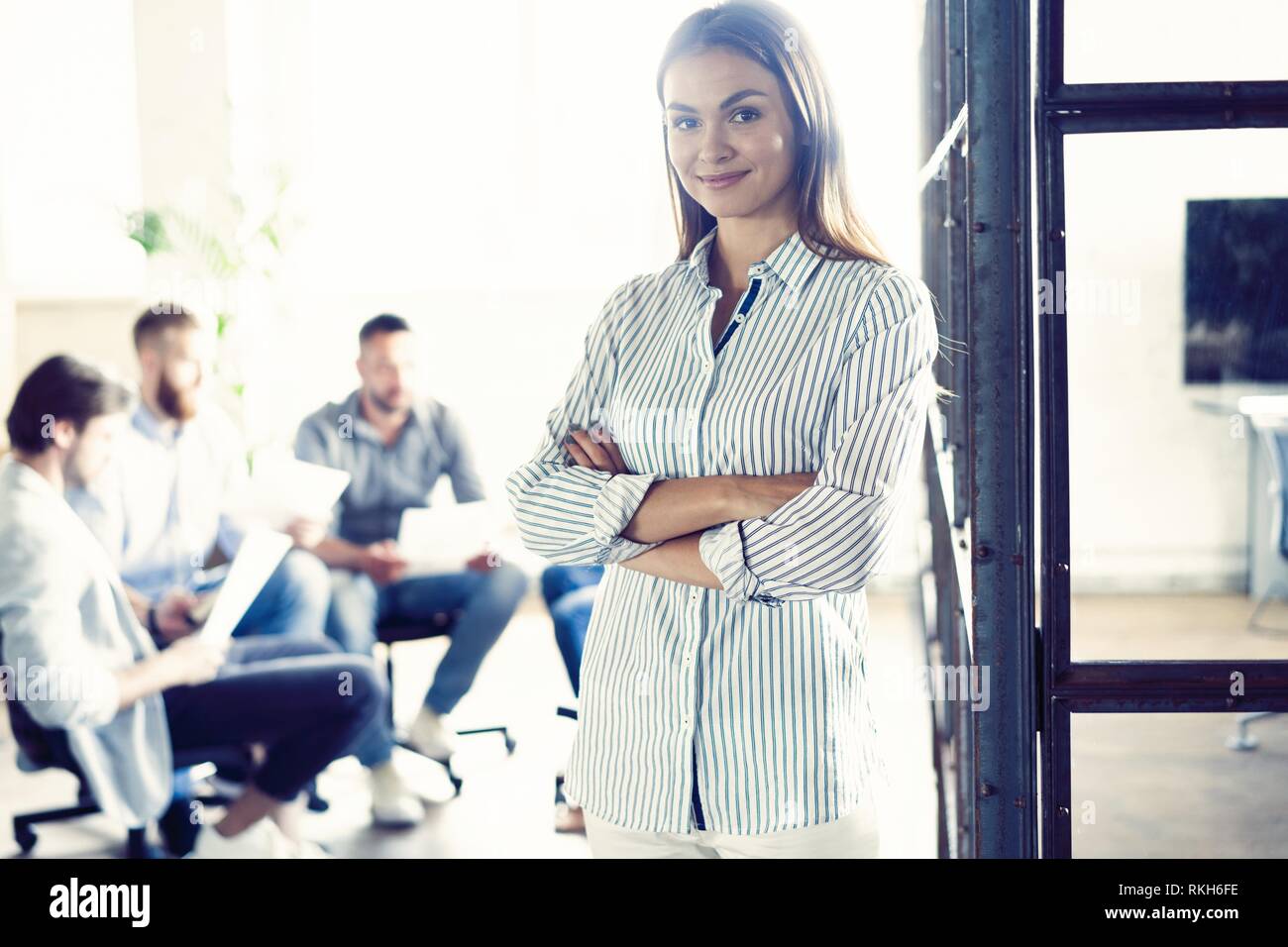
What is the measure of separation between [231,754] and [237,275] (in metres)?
2.85

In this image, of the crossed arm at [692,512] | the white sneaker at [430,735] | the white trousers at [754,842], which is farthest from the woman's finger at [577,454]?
the white sneaker at [430,735]

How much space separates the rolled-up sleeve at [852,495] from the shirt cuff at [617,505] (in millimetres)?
94

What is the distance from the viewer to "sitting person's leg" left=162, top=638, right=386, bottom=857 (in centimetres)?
255

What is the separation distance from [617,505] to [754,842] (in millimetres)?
361

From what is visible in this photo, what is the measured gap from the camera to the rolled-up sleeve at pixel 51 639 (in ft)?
7.79

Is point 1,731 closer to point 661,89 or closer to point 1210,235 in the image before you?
point 661,89

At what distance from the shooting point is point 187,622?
118 inches

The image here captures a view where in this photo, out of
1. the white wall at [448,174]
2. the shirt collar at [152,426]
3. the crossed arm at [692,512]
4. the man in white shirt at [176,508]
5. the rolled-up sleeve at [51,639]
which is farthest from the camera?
the white wall at [448,174]

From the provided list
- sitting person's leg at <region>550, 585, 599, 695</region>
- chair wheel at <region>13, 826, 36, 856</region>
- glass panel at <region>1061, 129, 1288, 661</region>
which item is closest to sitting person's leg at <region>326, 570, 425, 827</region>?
sitting person's leg at <region>550, 585, 599, 695</region>

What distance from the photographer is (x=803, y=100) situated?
1.27m

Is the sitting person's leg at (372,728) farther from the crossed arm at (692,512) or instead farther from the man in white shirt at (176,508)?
the crossed arm at (692,512)

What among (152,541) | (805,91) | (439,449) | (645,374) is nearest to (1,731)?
(152,541)

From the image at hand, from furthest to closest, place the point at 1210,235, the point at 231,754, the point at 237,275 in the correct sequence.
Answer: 1. the point at 237,275
2. the point at 231,754
3. the point at 1210,235

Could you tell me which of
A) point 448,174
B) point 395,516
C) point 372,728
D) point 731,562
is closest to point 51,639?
point 372,728
